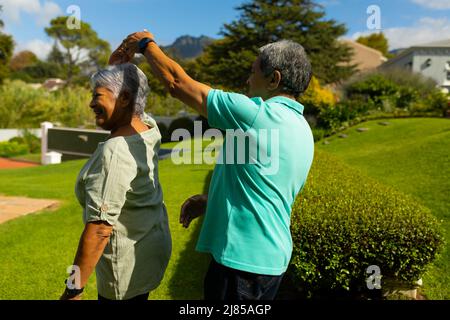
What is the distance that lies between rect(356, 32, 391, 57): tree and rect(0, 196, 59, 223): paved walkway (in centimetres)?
6915

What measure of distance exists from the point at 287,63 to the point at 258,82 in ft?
0.49

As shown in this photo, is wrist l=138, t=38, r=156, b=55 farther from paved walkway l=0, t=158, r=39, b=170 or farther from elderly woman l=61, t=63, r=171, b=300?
paved walkway l=0, t=158, r=39, b=170

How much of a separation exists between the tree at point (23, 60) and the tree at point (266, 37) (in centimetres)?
5191

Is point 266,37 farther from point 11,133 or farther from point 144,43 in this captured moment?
point 144,43

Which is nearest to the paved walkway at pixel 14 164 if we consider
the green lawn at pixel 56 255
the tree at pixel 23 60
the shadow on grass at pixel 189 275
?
the green lawn at pixel 56 255

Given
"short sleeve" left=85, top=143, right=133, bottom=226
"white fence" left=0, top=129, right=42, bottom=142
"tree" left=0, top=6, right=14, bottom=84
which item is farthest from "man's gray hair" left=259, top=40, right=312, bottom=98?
"tree" left=0, top=6, right=14, bottom=84

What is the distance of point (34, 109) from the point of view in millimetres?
26156

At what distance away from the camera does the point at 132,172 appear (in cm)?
165

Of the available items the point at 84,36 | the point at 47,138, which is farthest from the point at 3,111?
the point at 84,36

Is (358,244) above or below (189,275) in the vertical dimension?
above

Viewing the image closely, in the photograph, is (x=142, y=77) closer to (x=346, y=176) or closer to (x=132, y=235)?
(x=132, y=235)

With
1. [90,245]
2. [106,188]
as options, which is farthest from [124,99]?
[90,245]

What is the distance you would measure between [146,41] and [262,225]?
2.98ft

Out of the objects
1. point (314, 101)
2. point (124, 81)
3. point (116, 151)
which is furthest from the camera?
point (314, 101)
